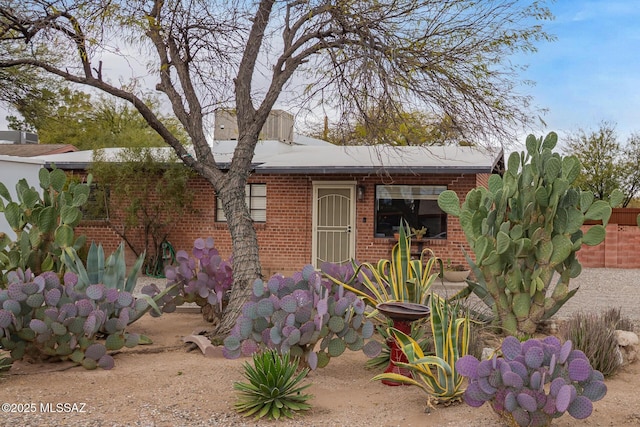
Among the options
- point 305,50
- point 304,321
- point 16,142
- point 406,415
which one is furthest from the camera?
point 16,142

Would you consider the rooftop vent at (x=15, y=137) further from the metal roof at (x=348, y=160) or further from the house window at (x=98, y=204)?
the house window at (x=98, y=204)

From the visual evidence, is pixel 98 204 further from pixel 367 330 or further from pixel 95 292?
pixel 367 330

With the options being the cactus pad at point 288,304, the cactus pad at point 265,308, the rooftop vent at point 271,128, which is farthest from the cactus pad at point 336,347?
the rooftop vent at point 271,128

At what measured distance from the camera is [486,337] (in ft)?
23.3

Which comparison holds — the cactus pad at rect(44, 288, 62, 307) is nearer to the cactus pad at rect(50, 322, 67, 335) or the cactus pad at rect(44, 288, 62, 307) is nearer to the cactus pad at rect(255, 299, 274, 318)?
the cactus pad at rect(50, 322, 67, 335)

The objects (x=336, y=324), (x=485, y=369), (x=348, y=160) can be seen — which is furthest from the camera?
(x=348, y=160)

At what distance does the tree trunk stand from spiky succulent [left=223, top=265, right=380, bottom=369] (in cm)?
151

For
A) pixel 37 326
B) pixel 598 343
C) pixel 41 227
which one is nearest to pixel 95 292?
pixel 37 326

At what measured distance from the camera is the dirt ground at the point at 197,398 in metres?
4.72

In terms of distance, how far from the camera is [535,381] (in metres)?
4.10

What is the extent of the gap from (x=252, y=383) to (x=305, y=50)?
468cm

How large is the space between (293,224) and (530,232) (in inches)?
355

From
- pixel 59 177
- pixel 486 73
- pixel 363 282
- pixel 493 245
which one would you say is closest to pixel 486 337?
pixel 493 245

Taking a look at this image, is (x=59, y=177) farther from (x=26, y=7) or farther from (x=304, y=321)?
(x=304, y=321)
